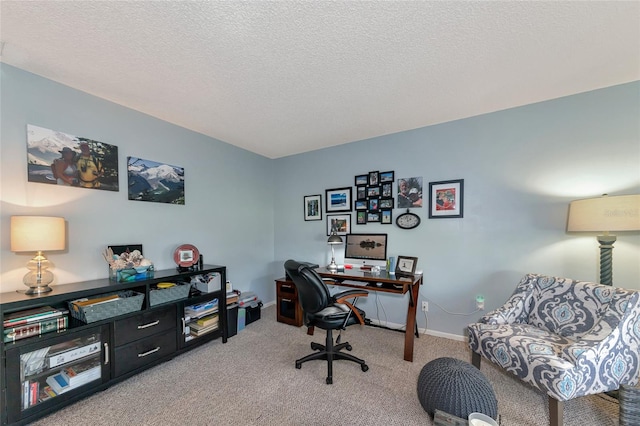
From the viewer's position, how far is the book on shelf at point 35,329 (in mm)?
1489

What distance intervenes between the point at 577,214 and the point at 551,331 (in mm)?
947

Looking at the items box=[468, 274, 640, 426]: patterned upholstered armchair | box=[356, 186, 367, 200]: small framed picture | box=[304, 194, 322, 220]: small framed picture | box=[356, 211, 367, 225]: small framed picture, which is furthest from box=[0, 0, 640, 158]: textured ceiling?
box=[468, 274, 640, 426]: patterned upholstered armchair

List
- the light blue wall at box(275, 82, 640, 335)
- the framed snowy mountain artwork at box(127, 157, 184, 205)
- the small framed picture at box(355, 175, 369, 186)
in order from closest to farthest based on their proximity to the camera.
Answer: the light blue wall at box(275, 82, 640, 335) → the framed snowy mountain artwork at box(127, 157, 184, 205) → the small framed picture at box(355, 175, 369, 186)

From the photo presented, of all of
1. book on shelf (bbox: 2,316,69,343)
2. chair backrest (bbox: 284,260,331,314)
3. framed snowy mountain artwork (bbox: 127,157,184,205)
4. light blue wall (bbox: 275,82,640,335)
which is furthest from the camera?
framed snowy mountain artwork (bbox: 127,157,184,205)

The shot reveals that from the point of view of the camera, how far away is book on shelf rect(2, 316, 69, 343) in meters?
1.49

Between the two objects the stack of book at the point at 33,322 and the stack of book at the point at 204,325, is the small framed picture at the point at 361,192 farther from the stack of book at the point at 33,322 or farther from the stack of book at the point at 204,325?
the stack of book at the point at 33,322

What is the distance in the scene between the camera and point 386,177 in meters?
3.14

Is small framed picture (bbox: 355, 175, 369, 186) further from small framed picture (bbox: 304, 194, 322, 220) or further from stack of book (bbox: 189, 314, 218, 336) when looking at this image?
stack of book (bbox: 189, 314, 218, 336)

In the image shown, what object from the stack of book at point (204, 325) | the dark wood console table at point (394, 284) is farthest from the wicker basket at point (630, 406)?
the stack of book at point (204, 325)

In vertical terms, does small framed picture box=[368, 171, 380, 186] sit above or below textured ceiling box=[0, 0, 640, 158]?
below

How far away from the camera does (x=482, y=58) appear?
172cm

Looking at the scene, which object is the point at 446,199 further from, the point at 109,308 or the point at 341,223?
the point at 109,308

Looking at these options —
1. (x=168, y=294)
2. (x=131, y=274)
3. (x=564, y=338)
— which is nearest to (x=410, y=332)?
(x=564, y=338)

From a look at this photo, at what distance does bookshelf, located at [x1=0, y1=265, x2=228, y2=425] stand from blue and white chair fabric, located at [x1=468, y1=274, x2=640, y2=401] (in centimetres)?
265
